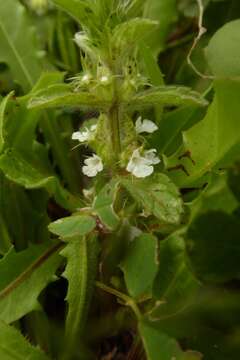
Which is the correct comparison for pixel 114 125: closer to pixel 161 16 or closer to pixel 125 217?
pixel 125 217

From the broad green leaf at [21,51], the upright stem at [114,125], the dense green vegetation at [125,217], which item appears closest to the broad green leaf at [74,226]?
the dense green vegetation at [125,217]

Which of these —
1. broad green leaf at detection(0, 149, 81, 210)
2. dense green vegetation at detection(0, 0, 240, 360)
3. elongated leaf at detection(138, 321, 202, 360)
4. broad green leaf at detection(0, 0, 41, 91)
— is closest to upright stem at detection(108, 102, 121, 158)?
dense green vegetation at detection(0, 0, 240, 360)

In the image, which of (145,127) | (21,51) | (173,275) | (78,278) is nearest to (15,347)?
(78,278)

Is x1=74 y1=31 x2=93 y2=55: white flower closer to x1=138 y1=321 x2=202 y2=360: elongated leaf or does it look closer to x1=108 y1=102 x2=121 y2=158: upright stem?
x1=108 y1=102 x2=121 y2=158: upright stem

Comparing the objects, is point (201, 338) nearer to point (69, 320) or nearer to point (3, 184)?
point (69, 320)

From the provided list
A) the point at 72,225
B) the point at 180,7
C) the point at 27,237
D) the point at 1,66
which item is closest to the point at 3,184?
the point at 27,237

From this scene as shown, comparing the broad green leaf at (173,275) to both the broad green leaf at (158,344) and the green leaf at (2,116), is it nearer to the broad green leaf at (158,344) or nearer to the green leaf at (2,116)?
the broad green leaf at (158,344)
